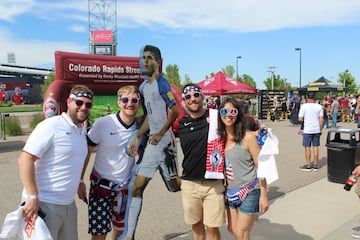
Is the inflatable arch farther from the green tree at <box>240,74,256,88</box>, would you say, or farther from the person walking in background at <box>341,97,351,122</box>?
the green tree at <box>240,74,256,88</box>

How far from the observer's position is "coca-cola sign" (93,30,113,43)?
52.3 meters

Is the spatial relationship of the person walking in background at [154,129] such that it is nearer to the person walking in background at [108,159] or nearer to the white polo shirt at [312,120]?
the person walking in background at [108,159]

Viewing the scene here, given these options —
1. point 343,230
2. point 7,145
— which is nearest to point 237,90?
point 7,145

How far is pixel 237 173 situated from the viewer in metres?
3.24

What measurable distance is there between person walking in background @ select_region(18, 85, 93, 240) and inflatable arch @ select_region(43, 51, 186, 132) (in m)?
7.54

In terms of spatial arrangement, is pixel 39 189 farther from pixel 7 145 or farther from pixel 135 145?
pixel 7 145

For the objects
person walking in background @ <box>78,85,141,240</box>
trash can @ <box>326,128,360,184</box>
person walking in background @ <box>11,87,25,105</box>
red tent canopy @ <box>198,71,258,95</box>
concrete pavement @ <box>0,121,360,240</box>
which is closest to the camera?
person walking in background @ <box>78,85,141,240</box>

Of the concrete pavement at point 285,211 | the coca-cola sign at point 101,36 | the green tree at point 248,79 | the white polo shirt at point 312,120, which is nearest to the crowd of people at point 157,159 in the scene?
the concrete pavement at point 285,211

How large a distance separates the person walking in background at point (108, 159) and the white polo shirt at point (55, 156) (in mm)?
567

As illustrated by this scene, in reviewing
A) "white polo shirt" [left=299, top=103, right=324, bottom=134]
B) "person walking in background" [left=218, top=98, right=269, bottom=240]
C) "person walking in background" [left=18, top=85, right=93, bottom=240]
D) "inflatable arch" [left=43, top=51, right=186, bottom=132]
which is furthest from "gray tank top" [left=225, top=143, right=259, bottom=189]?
"inflatable arch" [left=43, top=51, right=186, bottom=132]

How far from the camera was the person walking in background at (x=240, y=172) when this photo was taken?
3.19m

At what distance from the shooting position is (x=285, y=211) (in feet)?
17.9

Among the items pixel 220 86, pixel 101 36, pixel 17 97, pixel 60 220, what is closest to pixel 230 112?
pixel 60 220

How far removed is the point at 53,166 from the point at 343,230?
3.63 m
